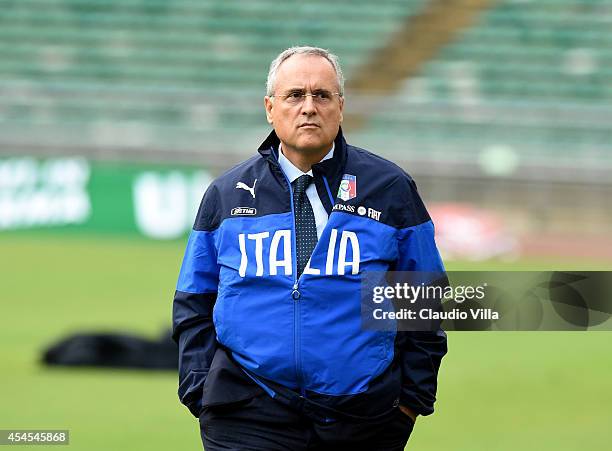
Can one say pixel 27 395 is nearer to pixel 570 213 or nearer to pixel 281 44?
pixel 570 213

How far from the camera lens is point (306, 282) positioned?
3.07 m

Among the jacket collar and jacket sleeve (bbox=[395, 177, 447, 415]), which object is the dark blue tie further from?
jacket sleeve (bbox=[395, 177, 447, 415])

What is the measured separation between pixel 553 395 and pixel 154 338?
2.94 meters

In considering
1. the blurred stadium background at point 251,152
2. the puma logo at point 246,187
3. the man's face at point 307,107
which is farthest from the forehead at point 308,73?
the blurred stadium background at point 251,152

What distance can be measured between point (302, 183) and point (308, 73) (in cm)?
28

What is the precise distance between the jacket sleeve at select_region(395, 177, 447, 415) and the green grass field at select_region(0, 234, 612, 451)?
3.35m

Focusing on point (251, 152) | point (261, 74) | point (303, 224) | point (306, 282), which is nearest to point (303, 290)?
point (306, 282)

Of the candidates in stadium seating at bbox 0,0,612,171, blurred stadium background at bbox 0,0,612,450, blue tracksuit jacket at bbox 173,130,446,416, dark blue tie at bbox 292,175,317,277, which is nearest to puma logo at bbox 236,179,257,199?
blue tracksuit jacket at bbox 173,130,446,416

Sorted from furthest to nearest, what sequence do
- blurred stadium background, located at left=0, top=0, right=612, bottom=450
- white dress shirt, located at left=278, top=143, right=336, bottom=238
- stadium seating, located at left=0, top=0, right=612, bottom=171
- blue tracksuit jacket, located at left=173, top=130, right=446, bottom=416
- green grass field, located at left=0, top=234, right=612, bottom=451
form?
stadium seating, located at left=0, top=0, right=612, bottom=171 → blurred stadium background, located at left=0, top=0, right=612, bottom=450 → green grass field, located at left=0, top=234, right=612, bottom=451 → white dress shirt, located at left=278, top=143, right=336, bottom=238 → blue tracksuit jacket, located at left=173, top=130, right=446, bottom=416

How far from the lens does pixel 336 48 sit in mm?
15969

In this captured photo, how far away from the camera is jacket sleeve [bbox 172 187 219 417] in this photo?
324 cm

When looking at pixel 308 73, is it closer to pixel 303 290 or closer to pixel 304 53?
pixel 304 53

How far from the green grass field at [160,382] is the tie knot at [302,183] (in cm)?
343

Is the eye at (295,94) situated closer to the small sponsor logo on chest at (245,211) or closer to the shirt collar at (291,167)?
the shirt collar at (291,167)
